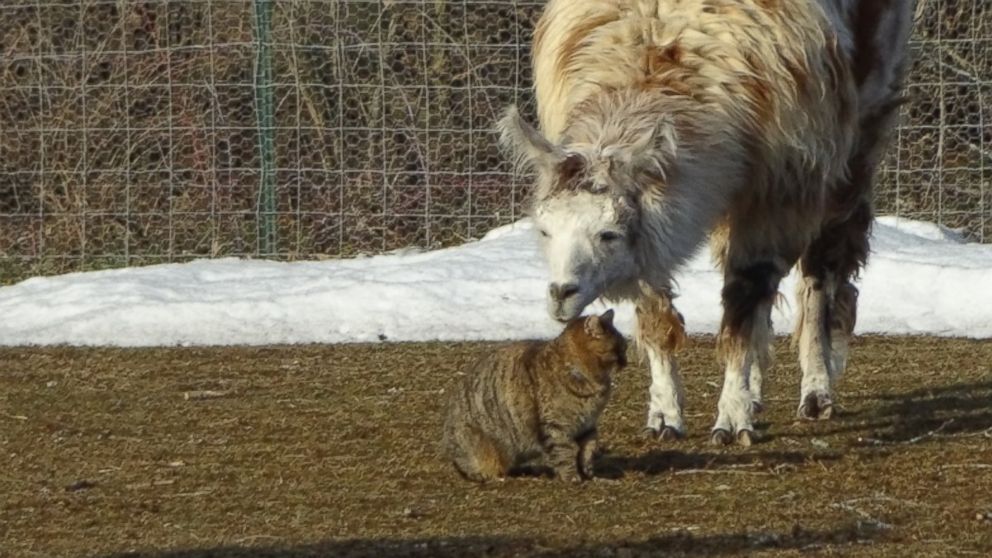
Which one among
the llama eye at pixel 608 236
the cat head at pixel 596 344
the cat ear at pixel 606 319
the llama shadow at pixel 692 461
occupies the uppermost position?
the llama eye at pixel 608 236

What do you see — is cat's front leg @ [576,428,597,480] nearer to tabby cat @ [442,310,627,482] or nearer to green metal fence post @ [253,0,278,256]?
tabby cat @ [442,310,627,482]

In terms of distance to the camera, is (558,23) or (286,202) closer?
(558,23)

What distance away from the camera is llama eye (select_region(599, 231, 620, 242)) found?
605 centimetres

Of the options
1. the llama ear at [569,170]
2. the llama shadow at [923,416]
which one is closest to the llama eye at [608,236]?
the llama ear at [569,170]

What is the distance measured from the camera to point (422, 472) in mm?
6410

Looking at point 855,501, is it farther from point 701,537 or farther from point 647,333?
point 647,333

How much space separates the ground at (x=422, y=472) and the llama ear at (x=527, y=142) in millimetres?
978

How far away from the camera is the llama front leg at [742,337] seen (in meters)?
6.79

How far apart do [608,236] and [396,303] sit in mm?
4410

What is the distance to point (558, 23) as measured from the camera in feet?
23.5

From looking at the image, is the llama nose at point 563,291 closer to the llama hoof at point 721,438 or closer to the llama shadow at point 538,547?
the llama shadow at point 538,547

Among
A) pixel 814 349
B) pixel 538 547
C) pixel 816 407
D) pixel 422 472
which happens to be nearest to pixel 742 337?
pixel 816 407

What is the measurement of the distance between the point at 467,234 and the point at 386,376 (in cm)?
420

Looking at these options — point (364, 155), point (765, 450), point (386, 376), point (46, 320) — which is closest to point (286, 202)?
point (364, 155)
